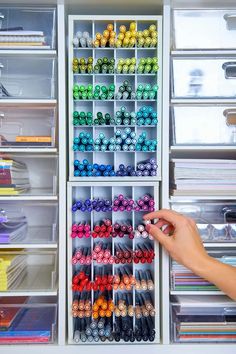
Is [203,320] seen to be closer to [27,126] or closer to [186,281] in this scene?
[186,281]

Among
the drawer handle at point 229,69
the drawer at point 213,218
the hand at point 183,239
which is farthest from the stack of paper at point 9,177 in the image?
the drawer handle at point 229,69

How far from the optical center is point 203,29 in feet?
3.84

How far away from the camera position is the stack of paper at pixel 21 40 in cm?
114

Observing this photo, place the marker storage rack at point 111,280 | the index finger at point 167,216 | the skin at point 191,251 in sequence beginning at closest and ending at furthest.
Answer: the skin at point 191,251 < the index finger at point 167,216 < the marker storage rack at point 111,280

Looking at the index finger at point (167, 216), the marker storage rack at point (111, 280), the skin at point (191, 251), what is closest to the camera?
the skin at point (191, 251)


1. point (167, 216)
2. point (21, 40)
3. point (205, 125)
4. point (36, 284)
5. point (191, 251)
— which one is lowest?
point (36, 284)

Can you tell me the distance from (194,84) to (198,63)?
8 cm

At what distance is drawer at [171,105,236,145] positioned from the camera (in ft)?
3.89

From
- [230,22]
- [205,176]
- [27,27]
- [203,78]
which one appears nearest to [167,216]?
[205,176]

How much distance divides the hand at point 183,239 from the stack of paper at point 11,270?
21.7 inches

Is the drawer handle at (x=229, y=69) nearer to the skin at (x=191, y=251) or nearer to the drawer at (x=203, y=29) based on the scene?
the drawer at (x=203, y=29)

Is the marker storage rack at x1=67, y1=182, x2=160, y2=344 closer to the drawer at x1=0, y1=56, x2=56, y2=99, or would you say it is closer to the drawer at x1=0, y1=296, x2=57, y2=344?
the drawer at x1=0, y1=296, x2=57, y2=344

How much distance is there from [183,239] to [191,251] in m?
0.05

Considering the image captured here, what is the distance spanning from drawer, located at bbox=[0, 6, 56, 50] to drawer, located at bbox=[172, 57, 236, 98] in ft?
1.65
